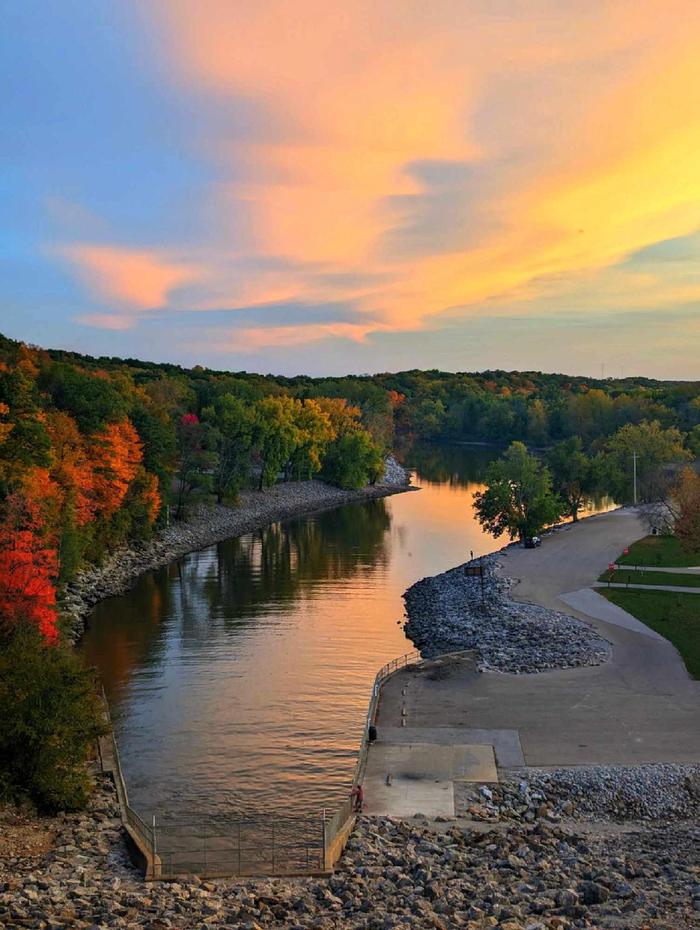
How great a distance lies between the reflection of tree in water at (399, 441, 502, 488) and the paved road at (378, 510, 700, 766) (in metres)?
84.9

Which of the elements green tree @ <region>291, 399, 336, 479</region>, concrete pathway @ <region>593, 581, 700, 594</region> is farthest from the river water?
green tree @ <region>291, 399, 336, 479</region>

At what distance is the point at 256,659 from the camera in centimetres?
4219

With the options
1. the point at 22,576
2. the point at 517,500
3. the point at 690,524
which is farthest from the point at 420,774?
the point at 517,500

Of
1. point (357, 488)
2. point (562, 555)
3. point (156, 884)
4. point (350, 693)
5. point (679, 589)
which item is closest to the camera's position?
point (156, 884)

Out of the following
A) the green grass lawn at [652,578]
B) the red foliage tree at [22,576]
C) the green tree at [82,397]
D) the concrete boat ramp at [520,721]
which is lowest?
the concrete boat ramp at [520,721]

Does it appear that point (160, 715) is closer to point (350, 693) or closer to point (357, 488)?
point (350, 693)

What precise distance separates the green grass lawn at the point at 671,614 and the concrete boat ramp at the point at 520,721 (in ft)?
1.92

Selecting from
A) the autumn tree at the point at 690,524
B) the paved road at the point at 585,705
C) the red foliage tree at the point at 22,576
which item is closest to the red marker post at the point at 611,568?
the autumn tree at the point at 690,524

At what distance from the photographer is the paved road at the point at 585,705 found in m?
28.6

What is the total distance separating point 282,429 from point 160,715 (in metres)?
64.2

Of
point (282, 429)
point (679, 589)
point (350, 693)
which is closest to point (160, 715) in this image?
point (350, 693)

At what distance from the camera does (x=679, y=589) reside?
49.7m

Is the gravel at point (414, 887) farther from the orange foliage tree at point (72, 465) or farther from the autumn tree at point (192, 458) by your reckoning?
the autumn tree at point (192, 458)

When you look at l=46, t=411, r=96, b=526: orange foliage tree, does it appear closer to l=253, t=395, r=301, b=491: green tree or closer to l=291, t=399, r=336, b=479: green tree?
l=253, t=395, r=301, b=491: green tree
